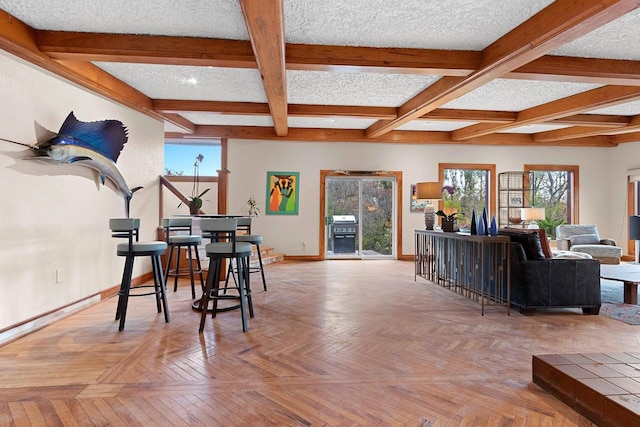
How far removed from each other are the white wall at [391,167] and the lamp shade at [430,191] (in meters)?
2.65

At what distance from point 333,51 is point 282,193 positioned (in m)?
4.57

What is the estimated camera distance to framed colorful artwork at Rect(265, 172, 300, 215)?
7801mm

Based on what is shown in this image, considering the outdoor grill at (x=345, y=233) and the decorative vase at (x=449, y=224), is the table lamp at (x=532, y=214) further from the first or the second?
the outdoor grill at (x=345, y=233)

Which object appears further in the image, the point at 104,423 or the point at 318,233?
the point at 318,233

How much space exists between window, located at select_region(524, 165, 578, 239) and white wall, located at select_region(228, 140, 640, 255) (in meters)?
0.21

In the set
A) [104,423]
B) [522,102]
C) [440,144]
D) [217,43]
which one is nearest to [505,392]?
[104,423]

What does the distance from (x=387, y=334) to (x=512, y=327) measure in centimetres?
127

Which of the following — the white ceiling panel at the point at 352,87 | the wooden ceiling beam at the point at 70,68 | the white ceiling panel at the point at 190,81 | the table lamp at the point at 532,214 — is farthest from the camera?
the table lamp at the point at 532,214

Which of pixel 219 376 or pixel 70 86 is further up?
pixel 70 86

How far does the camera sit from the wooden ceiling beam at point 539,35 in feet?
7.98

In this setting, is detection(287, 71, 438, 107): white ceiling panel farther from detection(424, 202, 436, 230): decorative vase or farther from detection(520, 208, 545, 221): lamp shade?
detection(520, 208, 545, 221): lamp shade

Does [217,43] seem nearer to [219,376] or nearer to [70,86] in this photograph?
[70,86]

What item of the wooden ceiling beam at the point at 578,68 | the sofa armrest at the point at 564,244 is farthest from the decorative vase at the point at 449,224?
the sofa armrest at the point at 564,244

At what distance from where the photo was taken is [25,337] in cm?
302
